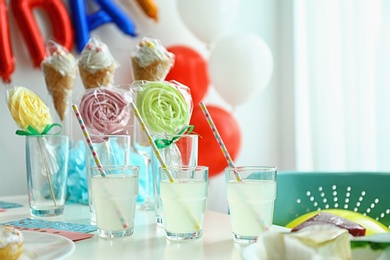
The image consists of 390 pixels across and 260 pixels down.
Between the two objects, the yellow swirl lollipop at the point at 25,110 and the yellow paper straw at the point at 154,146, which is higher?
the yellow swirl lollipop at the point at 25,110

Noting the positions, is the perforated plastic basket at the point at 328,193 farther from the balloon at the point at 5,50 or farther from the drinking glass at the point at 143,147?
the balloon at the point at 5,50

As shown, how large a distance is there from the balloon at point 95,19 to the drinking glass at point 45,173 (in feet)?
4.00

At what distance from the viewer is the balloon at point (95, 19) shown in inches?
101

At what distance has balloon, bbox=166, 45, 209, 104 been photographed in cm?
257

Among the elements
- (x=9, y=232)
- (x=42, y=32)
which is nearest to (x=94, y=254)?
(x=9, y=232)

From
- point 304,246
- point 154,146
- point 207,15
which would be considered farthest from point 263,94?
point 304,246

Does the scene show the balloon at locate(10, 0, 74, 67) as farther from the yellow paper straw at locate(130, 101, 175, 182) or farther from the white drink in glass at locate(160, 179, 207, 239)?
the white drink in glass at locate(160, 179, 207, 239)

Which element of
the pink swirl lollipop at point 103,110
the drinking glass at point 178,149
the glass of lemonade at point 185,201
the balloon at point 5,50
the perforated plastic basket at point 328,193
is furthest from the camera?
the balloon at point 5,50

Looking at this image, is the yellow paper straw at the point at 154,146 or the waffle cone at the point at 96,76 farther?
the waffle cone at the point at 96,76

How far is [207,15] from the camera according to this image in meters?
2.59

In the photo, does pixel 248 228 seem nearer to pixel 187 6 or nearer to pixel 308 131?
pixel 187 6

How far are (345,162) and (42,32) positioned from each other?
1479 millimetres

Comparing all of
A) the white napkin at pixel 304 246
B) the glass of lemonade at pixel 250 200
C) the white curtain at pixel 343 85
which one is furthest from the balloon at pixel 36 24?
the white napkin at pixel 304 246

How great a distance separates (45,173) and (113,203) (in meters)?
0.37
